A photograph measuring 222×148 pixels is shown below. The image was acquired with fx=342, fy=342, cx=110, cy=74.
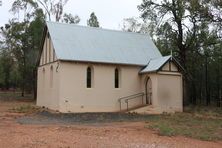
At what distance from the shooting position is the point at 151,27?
37375 millimetres

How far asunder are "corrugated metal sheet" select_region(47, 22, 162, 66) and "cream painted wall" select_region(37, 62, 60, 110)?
1.82 meters

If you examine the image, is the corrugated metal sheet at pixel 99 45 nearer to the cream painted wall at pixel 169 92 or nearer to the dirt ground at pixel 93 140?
the cream painted wall at pixel 169 92

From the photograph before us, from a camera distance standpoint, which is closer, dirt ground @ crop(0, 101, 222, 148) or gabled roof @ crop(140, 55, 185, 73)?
dirt ground @ crop(0, 101, 222, 148)

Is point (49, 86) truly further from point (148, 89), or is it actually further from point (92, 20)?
point (92, 20)

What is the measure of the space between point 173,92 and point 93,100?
701 cm

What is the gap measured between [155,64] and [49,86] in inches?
382

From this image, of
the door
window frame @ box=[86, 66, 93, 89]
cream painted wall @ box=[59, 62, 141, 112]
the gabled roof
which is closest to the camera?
cream painted wall @ box=[59, 62, 141, 112]

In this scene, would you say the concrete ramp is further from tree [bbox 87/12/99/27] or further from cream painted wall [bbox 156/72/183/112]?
tree [bbox 87/12/99/27]

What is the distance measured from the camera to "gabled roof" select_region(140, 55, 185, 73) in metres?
28.9

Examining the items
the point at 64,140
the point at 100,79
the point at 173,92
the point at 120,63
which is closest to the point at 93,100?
the point at 100,79

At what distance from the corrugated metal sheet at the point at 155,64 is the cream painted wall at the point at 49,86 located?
7.79m

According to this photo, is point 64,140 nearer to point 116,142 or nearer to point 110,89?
point 116,142

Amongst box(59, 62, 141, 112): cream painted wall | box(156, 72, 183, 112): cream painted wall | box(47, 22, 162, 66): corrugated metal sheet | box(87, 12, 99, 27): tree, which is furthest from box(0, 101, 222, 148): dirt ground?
box(87, 12, 99, 27): tree

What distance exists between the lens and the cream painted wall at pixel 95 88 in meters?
27.6
